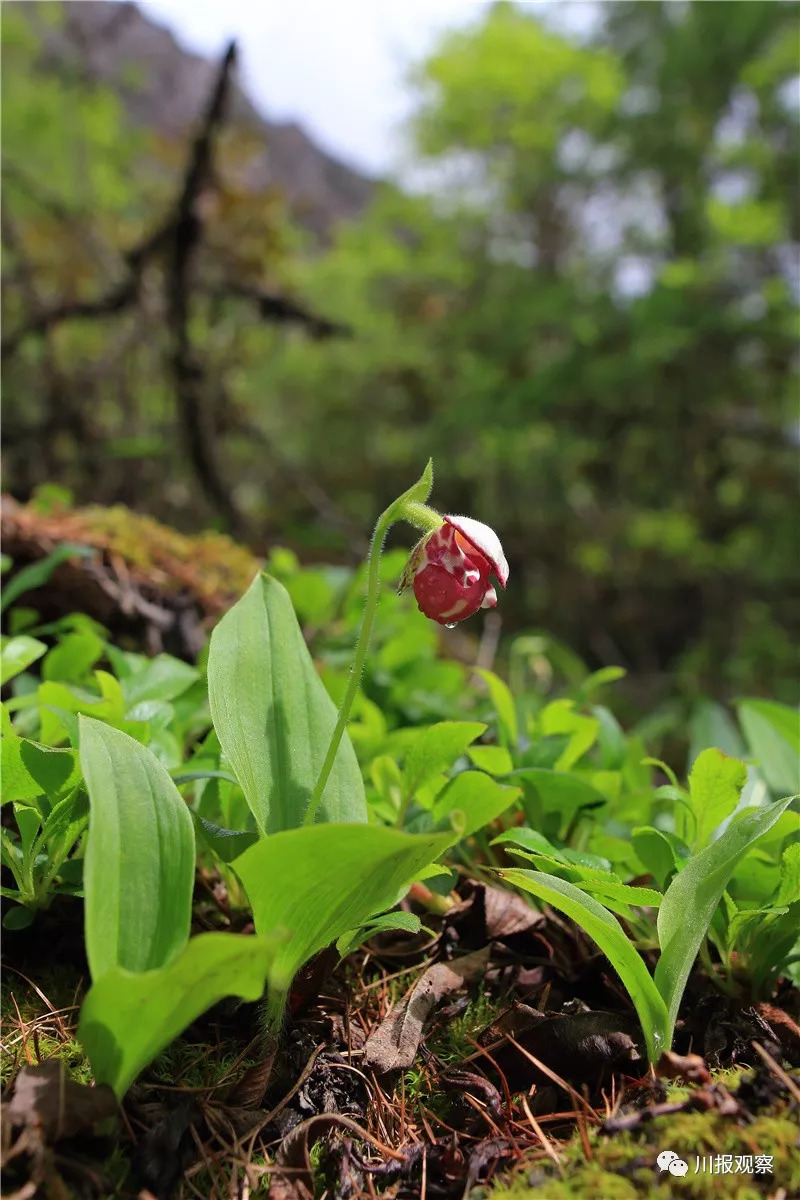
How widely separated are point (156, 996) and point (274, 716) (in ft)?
1.16

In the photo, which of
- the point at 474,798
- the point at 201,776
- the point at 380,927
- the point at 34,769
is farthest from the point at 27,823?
the point at 474,798

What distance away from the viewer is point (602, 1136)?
2.37 feet

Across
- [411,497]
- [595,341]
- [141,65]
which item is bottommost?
[411,497]

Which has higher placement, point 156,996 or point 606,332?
point 606,332

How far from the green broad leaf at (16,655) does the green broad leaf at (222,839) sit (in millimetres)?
435

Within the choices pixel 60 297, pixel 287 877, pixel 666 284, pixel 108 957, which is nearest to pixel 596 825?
pixel 287 877

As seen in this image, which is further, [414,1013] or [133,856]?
[414,1013]

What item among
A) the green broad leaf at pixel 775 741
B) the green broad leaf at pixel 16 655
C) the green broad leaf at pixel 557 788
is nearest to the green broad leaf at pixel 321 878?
the green broad leaf at pixel 557 788

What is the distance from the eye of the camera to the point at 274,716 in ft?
3.05

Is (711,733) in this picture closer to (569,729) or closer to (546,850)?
(569,729)

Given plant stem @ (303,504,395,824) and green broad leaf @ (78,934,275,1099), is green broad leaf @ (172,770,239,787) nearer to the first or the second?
plant stem @ (303,504,395,824)

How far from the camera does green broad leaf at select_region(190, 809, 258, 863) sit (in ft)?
2.86

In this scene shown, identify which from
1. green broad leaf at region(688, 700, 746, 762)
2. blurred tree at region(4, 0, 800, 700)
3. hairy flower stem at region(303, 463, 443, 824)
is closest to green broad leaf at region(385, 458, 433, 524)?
hairy flower stem at region(303, 463, 443, 824)

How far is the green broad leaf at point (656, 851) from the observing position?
98 centimetres
